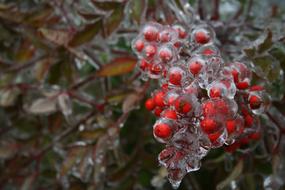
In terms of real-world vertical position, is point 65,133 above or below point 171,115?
below

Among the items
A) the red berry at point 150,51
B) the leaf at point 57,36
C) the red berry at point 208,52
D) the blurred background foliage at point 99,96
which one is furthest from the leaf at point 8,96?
the red berry at point 208,52

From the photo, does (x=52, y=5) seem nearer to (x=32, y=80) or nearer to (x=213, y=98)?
(x=32, y=80)

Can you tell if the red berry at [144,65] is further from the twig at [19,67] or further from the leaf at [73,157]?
the twig at [19,67]

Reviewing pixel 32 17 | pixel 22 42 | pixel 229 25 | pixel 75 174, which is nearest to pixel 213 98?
pixel 229 25

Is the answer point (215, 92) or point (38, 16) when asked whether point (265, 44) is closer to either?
point (215, 92)

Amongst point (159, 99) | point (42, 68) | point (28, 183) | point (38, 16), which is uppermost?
point (159, 99)

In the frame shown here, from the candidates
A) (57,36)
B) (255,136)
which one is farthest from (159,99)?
(57,36)

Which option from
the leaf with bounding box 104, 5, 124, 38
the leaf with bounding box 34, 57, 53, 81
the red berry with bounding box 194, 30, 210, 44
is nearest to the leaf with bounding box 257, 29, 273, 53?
the red berry with bounding box 194, 30, 210, 44

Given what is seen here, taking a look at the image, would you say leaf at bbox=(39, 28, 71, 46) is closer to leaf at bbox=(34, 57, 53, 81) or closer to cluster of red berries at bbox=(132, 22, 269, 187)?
leaf at bbox=(34, 57, 53, 81)
